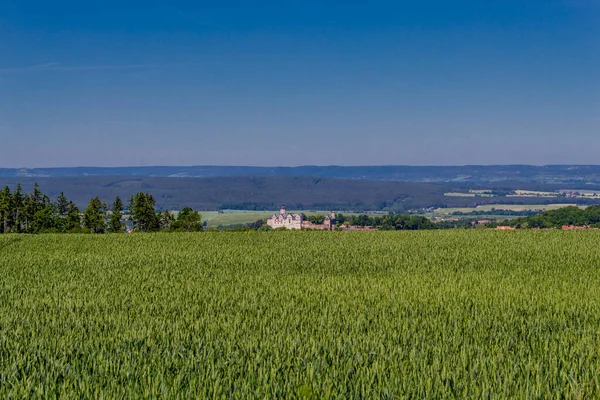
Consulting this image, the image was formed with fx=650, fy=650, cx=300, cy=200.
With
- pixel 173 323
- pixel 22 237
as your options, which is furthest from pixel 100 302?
pixel 22 237

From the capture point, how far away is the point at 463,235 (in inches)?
1218

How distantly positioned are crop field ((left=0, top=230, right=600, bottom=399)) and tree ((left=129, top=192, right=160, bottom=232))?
4887 cm

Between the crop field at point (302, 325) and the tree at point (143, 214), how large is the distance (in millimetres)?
48872

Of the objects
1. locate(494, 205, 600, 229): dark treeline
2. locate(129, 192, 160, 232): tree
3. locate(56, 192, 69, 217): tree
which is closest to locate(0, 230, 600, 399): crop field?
locate(494, 205, 600, 229): dark treeline

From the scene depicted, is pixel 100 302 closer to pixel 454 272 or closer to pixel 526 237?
pixel 454 272

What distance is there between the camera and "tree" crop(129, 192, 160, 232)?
7156cm

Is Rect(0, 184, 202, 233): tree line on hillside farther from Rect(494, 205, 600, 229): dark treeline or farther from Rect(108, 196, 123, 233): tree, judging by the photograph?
Rect(494, 205, 600, 229): dark treeline

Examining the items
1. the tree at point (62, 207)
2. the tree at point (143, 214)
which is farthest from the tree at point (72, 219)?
the tree at point (143, 214)

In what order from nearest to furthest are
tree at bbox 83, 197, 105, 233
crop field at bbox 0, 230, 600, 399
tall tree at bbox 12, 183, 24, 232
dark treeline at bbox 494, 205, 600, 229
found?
crop field at bbox 0, 230, 600, 399
dark treeline at bbox 494, 205, 600, 229
tall tree at bbox 12, 183, 24, 232
tree at bbox 83, 197, 105, 233

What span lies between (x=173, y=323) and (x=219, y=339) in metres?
1.60

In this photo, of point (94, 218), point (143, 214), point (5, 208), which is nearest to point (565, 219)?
point (143, 214)

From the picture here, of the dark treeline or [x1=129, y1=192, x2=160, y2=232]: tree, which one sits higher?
the dark treeline

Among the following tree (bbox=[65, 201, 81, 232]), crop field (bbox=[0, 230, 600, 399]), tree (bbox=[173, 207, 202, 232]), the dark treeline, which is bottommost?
tree (bbox=[65, 201, 81, 232])

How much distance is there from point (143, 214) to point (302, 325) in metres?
63.0
